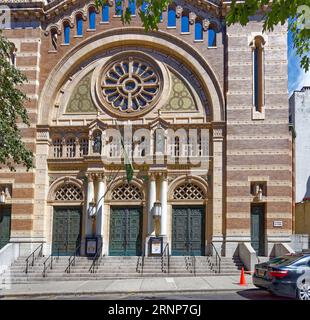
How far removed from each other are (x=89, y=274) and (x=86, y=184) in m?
5.95

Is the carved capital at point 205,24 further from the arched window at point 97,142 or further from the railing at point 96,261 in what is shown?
the railing at point 96,261

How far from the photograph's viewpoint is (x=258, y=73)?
25.1m

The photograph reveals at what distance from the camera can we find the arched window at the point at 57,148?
84.6 feet

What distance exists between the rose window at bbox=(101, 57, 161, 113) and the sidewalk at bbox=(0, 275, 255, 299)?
10481 millimetres

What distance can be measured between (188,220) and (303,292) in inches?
475

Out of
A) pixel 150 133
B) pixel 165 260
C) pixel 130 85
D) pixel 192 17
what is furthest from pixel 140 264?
pixel 192 17

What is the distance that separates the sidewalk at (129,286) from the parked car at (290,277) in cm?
324

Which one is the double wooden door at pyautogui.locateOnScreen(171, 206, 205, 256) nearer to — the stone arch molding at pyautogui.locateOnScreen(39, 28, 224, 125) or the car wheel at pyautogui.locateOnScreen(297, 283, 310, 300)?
the stone arch molding at pyautogui.locateOnScreen(39, 28, 224, 125)

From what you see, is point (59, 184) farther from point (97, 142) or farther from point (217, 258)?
point (217, 258)

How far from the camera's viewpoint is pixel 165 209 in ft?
79.6

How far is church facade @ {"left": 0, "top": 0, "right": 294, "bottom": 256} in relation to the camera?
944 inches

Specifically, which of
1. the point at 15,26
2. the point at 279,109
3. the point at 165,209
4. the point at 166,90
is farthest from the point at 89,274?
the point at 15,26

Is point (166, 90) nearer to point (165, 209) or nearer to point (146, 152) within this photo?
point (146, 152)

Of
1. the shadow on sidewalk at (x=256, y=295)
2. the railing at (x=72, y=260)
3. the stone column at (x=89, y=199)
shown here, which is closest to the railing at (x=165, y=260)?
the stone column at (x=89, y=199)
